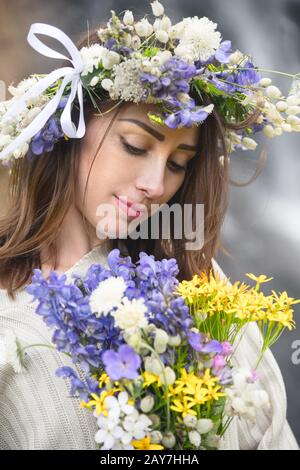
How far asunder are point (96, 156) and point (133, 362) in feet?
1.78

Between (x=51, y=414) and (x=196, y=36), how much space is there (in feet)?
2.09

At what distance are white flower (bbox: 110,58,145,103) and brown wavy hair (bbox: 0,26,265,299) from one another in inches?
3.7

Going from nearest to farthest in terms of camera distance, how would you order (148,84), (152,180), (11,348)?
(11,348) → (148,84) → (152,180)

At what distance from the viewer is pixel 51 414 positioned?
3.38 ft

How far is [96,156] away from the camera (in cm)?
116

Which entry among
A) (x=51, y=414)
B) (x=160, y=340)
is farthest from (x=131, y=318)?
(x=51, y=414)

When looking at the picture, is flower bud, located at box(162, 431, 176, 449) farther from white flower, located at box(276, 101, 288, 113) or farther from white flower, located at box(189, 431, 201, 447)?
white flower, located at box(276, 101, 288, 113)

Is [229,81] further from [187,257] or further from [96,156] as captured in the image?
[187,257]

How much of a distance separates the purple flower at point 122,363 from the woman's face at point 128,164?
474mm

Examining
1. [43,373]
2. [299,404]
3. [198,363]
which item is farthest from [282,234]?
[198,363]

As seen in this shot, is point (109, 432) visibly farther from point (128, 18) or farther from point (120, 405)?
point (128, 18)

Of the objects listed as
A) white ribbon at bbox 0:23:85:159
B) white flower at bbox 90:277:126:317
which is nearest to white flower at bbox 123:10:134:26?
white ribbon at bbox 0:23:85:159

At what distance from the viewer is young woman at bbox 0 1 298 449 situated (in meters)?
1.05

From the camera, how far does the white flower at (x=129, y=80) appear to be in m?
1.02
